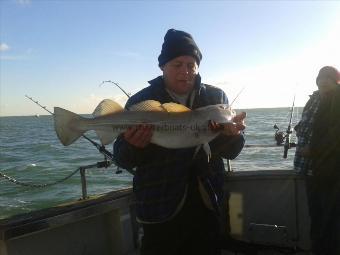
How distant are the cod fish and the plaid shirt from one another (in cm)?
209

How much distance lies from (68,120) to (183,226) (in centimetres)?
126

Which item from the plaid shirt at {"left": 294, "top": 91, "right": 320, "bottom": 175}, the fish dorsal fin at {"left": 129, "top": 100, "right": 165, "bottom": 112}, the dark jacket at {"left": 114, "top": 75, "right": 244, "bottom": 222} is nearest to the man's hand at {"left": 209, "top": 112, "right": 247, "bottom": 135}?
the dark jacket at {"left": 114, "top": 75, "right": 244, "bottom": 222}

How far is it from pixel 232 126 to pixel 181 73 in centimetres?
63

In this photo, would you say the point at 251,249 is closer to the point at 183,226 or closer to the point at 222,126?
the point at 183,226

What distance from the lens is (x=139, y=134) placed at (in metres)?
3.21

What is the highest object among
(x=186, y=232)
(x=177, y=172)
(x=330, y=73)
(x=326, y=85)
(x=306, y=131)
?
(x=330, y=73)

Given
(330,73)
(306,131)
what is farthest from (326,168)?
(330,73)

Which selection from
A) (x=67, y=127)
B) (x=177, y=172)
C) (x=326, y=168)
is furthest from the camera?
(x=326, y=168)

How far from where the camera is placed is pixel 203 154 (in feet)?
11.2

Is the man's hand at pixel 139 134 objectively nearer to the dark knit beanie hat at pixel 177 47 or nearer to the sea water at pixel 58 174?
the dark knit beanie hat at pixel 177 47

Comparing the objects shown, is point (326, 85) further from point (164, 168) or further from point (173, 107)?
point (164, 168)

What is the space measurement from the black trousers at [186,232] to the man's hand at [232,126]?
492 mm

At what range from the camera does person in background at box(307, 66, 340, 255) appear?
471cm

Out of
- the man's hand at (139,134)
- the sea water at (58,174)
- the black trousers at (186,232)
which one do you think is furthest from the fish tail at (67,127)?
the sea water at (58,174)
